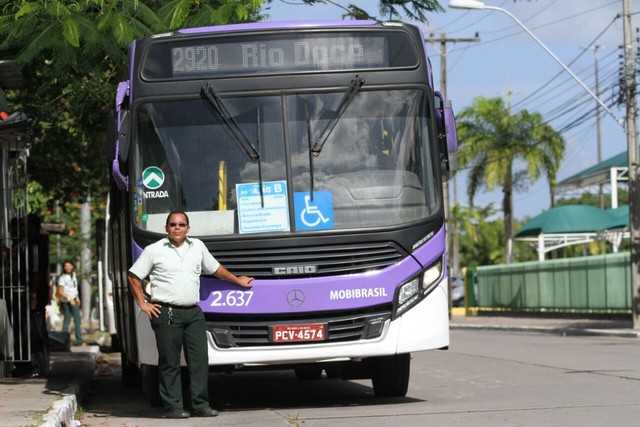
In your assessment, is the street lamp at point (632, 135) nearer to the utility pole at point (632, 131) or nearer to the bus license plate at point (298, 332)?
the utility pole at point (632, 131)

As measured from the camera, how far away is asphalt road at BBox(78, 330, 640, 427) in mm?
10094

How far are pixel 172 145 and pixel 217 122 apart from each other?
16.5 inches

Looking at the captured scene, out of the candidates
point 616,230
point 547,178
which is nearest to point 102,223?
point 616,230

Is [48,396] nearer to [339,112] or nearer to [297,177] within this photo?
[297,177]

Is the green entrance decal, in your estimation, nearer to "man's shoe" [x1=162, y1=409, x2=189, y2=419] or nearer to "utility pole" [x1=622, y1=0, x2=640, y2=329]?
"man's shoe" [x1=162, y1=409, x2=189, y2=419]

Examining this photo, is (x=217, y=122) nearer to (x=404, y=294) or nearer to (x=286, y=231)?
(x=286, y=231)

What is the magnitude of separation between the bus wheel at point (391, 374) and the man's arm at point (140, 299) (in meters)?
2.28

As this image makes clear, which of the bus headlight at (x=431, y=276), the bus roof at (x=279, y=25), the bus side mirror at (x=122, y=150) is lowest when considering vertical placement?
the bus headlight at (x=431, y=276)

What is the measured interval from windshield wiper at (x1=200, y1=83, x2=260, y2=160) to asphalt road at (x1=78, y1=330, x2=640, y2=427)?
219 cm

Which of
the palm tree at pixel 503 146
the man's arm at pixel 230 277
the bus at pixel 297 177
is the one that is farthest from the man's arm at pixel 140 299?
the palm tree at pixel 503 146

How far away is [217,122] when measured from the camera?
10852 millimetres

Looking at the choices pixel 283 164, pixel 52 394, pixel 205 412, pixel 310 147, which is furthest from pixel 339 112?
pixel 52 394

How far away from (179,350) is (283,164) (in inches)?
68.6

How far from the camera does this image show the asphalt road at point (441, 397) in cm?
1009
